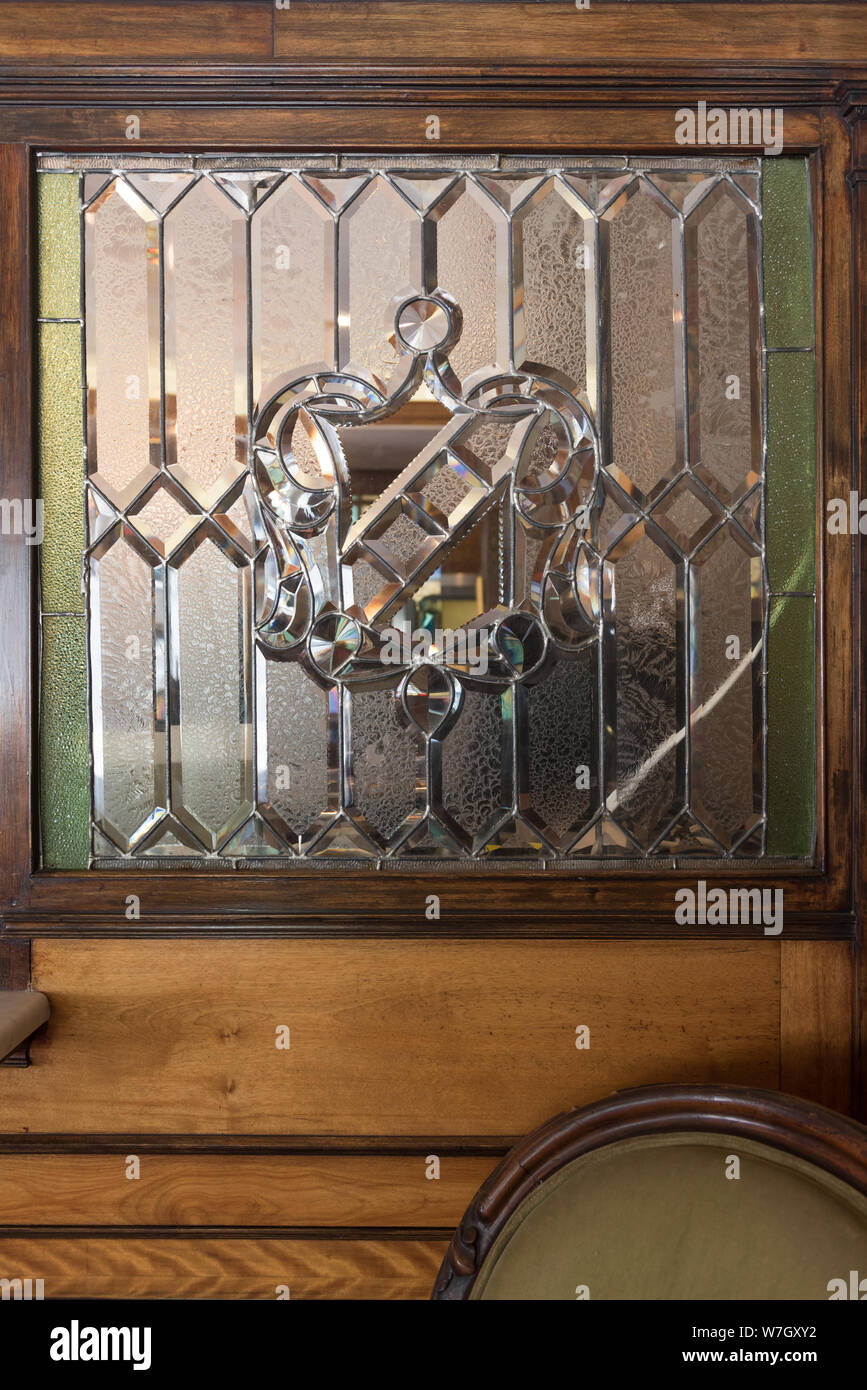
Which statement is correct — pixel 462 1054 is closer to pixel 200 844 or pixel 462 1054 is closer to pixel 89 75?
pixel 200 844

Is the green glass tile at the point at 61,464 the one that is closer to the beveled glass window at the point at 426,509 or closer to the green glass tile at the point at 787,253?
the beveled glass window at the point at 426,509

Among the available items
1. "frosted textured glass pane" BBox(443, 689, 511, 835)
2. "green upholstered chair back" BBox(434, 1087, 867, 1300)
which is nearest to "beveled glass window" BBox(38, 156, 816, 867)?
"frosted textured glass pane" BBox(443, 689, 511, 835)

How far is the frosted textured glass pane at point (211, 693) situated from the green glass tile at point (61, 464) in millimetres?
182

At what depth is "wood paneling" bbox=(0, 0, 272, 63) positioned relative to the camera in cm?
139

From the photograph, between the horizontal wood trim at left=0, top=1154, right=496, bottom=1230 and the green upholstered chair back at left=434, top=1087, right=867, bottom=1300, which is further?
the horizontal wood trim at left=0, top=1154, right=496, bottom=1230

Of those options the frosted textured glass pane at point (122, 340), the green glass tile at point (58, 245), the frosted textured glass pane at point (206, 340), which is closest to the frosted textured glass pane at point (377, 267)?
the frosted textured glass pane at point (206, 340)

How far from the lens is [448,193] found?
143cm

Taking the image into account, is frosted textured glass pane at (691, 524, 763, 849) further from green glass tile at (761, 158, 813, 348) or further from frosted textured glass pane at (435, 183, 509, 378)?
frosted textured glass pane at (435, 183, 509, 378)

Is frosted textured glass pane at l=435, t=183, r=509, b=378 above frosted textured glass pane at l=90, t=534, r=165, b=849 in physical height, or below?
above

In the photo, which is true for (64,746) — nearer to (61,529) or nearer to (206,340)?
(61,529)

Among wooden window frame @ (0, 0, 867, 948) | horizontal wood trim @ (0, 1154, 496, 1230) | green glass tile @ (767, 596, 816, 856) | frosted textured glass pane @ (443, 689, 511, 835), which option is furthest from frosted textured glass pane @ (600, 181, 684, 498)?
horizontal wood trim @ (0, 1154, 496, 1230)

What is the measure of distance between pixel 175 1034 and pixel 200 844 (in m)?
0.30

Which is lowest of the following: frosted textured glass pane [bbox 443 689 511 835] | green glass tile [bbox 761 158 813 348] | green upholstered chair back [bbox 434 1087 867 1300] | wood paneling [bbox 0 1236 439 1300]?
wood paneling [bbox 0 1236 439 1300]

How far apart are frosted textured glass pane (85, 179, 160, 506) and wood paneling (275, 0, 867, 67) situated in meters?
0.43
